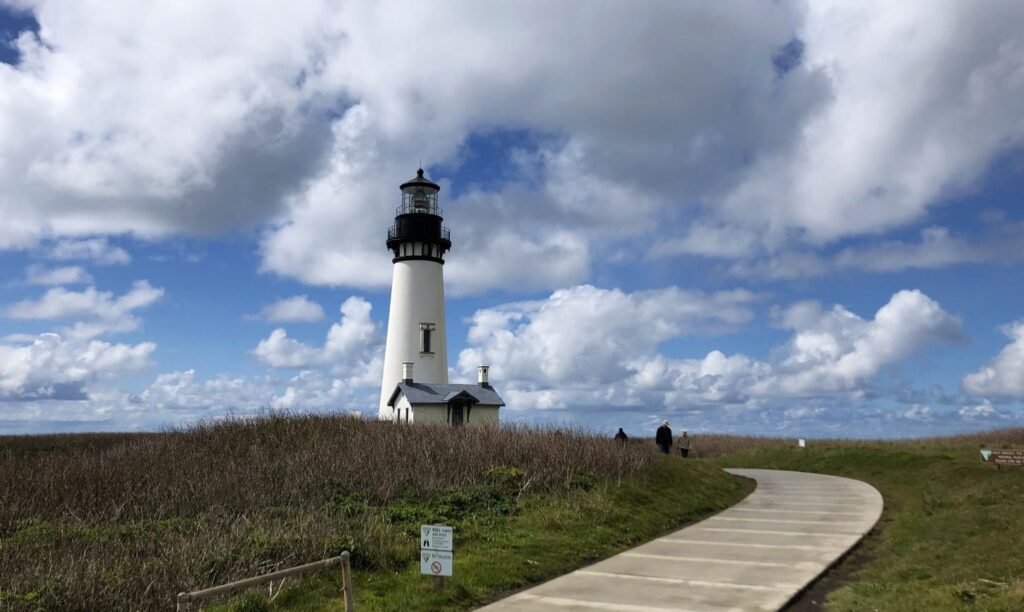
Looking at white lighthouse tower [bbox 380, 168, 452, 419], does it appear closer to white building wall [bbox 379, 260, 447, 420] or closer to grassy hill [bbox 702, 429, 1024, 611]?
white building wall [bbox 379, 260, 447, 420]

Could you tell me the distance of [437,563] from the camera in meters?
8.19

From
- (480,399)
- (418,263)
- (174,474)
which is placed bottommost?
(174,474)

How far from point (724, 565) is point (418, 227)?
26.7 m

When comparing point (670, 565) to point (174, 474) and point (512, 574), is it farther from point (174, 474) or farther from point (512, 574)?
point (174, 474)

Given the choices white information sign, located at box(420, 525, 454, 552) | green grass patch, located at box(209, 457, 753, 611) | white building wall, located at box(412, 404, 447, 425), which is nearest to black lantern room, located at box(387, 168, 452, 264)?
white building wall, located at box(412, 404, 447, 425)

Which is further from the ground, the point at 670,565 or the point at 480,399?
the point at 480,399


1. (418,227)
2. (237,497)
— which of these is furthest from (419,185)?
(237,497)

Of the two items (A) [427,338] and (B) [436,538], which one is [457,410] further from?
(B) [436,538]

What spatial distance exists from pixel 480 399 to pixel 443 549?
82.0 ft

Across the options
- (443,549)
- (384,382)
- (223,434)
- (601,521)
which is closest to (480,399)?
(384,382)

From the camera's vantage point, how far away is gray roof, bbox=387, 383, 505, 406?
31641 mm

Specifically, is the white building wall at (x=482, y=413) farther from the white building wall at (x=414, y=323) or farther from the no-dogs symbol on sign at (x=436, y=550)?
the no-dogs symbol on sign at (x=436, y=550)

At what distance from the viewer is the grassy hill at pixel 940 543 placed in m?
8.05

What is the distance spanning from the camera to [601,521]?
1297 cm
